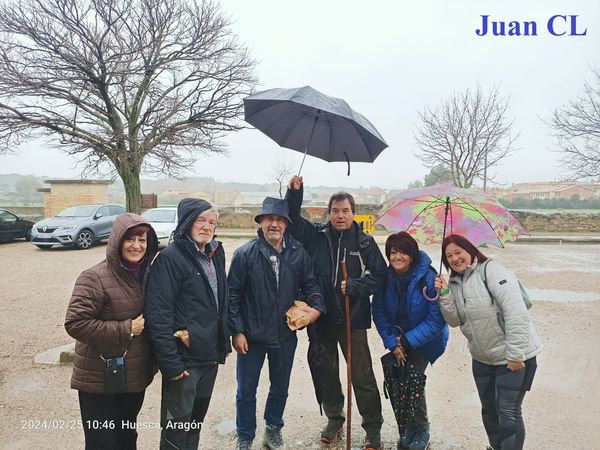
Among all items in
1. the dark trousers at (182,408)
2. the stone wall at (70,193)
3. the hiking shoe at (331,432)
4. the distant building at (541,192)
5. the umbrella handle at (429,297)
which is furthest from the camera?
the distant building at (541,192)

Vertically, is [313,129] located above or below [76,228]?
above

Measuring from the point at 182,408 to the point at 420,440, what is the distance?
1.81 metres

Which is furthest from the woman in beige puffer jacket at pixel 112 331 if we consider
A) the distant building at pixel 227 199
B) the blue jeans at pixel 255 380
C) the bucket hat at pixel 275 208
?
the distant building at pixel 227 199

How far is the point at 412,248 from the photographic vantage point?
2818mm

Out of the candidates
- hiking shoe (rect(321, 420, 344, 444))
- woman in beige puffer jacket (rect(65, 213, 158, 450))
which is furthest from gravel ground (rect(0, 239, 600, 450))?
Result: woman in beige puffer jacket (rect(65, 213, 158, 450))

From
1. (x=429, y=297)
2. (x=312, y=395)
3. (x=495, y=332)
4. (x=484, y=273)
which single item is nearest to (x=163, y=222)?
(x=312, y=395)

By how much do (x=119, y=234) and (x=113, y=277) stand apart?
0.24 metres

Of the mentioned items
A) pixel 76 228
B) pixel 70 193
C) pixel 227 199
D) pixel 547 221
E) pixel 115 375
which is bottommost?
pixel 115 375

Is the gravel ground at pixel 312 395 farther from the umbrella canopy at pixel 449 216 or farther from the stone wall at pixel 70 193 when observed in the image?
the stone wall at pixel 70 193

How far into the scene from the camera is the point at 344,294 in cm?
294

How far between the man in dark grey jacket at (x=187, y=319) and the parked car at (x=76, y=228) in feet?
42.8

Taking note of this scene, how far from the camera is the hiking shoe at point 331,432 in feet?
10.1

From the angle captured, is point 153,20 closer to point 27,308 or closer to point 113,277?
point 27,308

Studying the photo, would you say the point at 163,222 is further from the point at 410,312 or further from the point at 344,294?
the point at 410,312
